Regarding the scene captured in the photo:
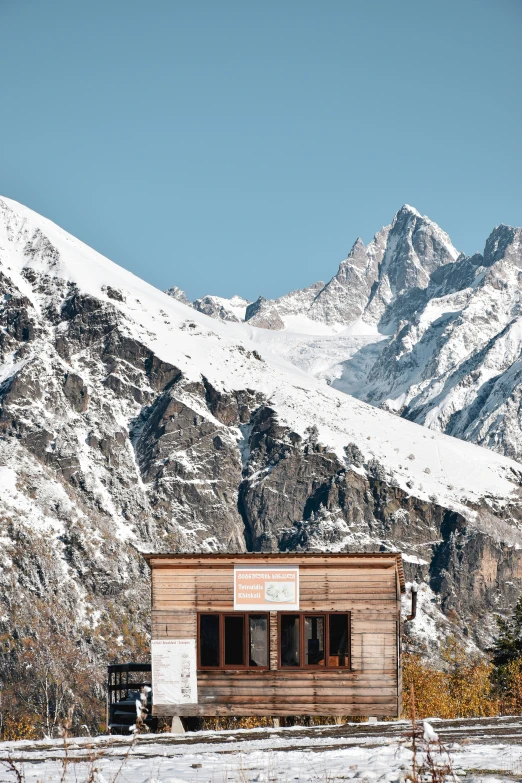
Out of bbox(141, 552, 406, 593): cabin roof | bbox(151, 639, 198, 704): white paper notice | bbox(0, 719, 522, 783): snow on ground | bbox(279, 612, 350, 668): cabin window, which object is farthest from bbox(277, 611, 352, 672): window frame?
bbox(0, 719, 522, 783): snow on ground

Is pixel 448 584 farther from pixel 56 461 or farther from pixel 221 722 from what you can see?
pixel 221 722

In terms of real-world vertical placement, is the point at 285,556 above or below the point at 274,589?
above

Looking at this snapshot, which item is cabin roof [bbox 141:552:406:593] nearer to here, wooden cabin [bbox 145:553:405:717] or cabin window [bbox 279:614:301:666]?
wooden cabin [bbox 145:553:405:717]

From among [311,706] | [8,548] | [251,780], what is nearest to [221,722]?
[311,706]

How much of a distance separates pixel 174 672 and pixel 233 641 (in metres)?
1.83

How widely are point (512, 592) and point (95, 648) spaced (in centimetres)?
8618

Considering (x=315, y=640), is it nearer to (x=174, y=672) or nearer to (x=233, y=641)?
(x=233, y=641)

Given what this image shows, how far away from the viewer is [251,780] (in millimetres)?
13922

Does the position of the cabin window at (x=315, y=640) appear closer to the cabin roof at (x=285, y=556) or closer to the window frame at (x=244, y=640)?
the window frame at (x=244, y=640)

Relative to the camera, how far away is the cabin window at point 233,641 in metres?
28.0

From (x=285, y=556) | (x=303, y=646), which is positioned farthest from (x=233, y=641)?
(x=285, y=556)

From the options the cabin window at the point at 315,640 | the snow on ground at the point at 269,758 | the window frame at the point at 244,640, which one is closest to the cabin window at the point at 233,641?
the window frame at the point at 244,640

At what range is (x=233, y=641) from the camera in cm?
2814

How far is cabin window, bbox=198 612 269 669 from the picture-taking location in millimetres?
28016
